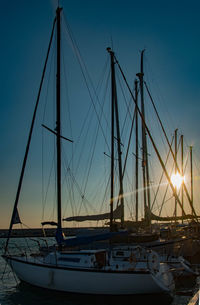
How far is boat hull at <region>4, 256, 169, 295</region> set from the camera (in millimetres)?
15195

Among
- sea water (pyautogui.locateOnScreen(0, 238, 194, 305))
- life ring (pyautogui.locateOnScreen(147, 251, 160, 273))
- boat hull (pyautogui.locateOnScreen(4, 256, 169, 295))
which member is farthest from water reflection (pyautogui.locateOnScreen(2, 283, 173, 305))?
life ring (pyautogui.locateOnScreen(147, 251, 160, 273))

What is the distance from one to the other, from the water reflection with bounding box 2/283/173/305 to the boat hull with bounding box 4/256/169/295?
33cm

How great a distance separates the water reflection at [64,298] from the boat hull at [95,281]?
1.07 ft

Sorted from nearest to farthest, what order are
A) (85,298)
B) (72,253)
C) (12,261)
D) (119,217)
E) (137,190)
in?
(85,298) < (72,253) < (12,261) < (119,217) < (137,190)

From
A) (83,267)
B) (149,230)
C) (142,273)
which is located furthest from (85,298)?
(149,230)

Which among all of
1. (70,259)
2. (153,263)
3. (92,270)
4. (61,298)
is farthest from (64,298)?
(153,263)

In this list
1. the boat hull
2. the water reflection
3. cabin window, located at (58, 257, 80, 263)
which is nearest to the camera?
the boat hull

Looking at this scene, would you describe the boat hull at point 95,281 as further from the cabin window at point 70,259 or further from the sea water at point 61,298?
the cabin window at point 70,259

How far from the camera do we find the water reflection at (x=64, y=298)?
15.5 m

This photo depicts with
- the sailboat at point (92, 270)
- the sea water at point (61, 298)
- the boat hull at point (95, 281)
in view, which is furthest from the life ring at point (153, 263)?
the sea water at point (61, 298)

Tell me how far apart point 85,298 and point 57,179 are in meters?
7.06

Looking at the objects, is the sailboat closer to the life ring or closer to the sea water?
the life ring

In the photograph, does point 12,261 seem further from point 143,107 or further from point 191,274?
point 143,107

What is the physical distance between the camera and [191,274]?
809 inches
